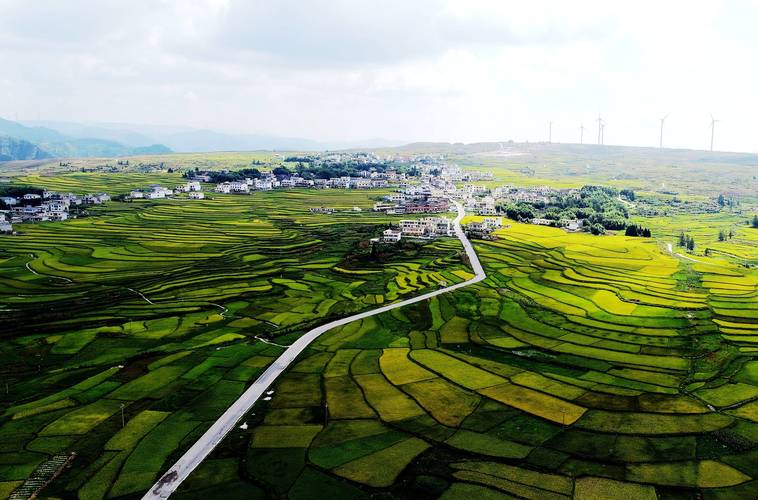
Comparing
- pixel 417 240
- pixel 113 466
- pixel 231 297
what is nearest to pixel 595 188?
pixel 417 240

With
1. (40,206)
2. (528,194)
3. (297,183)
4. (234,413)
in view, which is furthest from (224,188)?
(234,413)

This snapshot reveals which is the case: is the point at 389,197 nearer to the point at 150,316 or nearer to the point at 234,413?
the point at 150,316

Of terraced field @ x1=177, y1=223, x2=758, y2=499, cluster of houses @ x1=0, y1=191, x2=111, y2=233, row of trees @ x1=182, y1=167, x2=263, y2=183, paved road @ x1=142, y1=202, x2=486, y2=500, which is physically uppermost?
row of trees @ x1=182, y1=167, x2=263, y2=183

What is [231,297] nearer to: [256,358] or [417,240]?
[256,358]

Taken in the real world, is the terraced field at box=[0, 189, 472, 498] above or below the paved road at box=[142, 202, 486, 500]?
above

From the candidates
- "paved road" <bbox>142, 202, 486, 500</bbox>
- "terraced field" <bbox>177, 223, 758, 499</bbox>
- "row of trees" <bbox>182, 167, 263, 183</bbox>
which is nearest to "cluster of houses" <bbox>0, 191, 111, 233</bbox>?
"row of trees" <bbox>182, 167, 263, 183</bbox>

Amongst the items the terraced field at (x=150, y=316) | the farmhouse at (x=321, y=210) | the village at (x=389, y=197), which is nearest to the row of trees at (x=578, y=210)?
the village at (x=389, y=197)

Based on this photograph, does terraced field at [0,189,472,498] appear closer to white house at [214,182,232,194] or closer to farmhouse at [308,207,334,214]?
farmhouse at [308,207,334,214]
